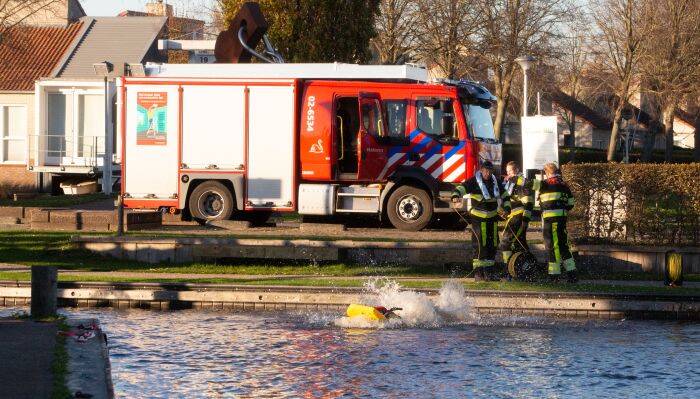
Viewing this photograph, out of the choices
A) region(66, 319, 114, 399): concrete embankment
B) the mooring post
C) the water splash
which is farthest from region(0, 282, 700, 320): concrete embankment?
region(66, 319, 114, 399): concrete embankment

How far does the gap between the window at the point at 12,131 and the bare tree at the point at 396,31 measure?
55.5 ft

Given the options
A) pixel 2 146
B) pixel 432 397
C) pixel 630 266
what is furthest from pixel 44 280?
pixel 2 146

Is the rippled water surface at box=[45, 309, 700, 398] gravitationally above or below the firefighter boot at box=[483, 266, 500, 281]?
below

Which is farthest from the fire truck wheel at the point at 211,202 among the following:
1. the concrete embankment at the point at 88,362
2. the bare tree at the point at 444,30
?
the bare tree at the point at 444,30

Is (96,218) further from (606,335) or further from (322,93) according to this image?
(606,335)

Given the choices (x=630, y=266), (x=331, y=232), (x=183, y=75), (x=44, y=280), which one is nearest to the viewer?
(x=44, y=280)

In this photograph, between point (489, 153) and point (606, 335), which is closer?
point (606, 335)

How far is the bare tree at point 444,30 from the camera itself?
54125 mm

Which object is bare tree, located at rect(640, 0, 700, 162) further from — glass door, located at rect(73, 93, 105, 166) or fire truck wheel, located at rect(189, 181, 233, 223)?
fire truck wheel, located at rect(189, 181, 233, 223)

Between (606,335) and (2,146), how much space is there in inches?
1243

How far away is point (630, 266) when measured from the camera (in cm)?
1966

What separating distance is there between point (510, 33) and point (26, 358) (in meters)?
→ 49.1

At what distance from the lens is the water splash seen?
14625 millimetres

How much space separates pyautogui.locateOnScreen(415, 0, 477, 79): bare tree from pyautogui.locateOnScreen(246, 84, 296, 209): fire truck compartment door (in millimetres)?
29714
